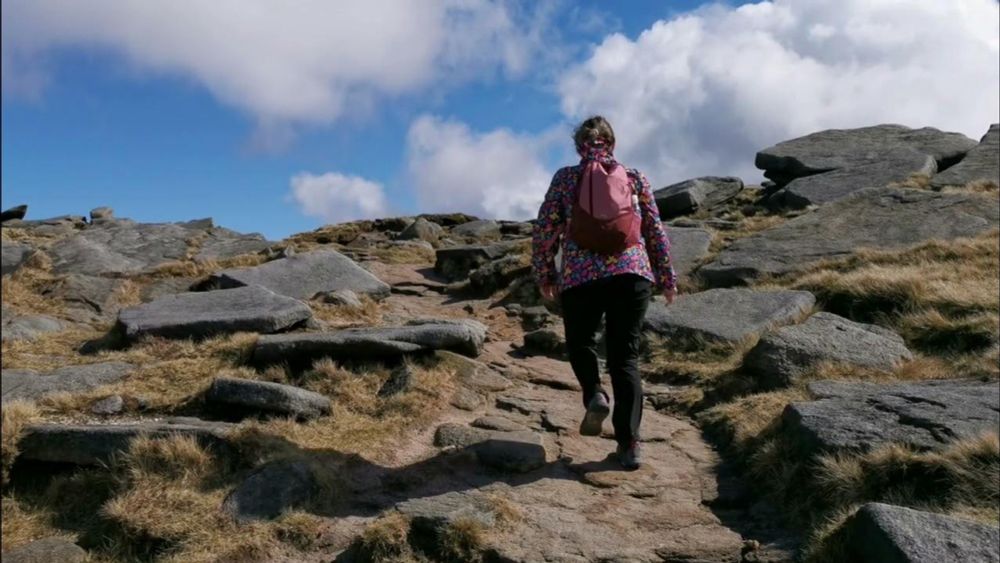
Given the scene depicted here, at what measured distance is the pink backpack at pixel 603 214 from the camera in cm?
665

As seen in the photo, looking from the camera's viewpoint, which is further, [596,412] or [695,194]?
[695,194]

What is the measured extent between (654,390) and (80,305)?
9.74m

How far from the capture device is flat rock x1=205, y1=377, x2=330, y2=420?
7.57 m

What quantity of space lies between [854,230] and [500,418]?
10.6 metres

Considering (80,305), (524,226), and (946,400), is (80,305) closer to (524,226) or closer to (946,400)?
(946,400)

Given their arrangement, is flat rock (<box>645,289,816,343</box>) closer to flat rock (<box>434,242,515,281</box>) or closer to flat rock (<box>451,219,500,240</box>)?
flat rock (<box>434,242,515,281</box>)

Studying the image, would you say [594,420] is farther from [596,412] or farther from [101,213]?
[101,213]

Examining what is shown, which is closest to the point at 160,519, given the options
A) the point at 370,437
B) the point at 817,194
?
the point at 370,437

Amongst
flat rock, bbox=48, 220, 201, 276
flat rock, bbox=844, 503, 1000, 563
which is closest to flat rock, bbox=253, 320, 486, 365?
flat rock, bbox=844, 503, 1000, 563

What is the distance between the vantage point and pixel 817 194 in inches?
808

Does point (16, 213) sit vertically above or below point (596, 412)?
above

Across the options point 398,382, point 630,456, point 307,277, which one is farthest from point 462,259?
point 630,456

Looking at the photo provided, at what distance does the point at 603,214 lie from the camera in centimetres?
665

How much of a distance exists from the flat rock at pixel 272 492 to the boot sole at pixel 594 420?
2225mm
